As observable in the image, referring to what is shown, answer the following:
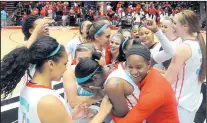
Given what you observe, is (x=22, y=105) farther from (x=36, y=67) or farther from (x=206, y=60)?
(x=206, y=60)

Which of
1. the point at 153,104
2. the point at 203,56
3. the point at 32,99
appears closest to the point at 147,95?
the point at 153,104

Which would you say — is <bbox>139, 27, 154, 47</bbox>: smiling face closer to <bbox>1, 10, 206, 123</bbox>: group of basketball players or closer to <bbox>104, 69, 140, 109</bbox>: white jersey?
<bbox>1, 10, 206, 123</bbox>: group of basketball players

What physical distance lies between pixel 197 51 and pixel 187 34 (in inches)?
7.9

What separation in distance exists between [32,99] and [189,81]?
5.28 feet

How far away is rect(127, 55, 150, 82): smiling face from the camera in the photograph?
Result: 223 centimetres

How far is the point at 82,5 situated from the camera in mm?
20406

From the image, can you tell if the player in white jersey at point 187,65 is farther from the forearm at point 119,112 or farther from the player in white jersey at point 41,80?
the player in white jersey at point 41,80

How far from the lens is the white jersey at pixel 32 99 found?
2.03m

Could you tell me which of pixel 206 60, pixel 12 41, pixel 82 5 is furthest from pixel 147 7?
pixel 206 60

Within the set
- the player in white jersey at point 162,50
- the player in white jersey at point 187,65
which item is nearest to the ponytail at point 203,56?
the player in white jersey at point 187,65

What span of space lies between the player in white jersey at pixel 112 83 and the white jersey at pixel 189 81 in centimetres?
91

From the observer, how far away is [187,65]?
3.09m

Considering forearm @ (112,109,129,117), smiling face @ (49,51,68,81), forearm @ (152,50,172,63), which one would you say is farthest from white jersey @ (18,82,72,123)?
forearm @ (152,50,172,63)

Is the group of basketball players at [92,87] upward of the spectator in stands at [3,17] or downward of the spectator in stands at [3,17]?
upward
